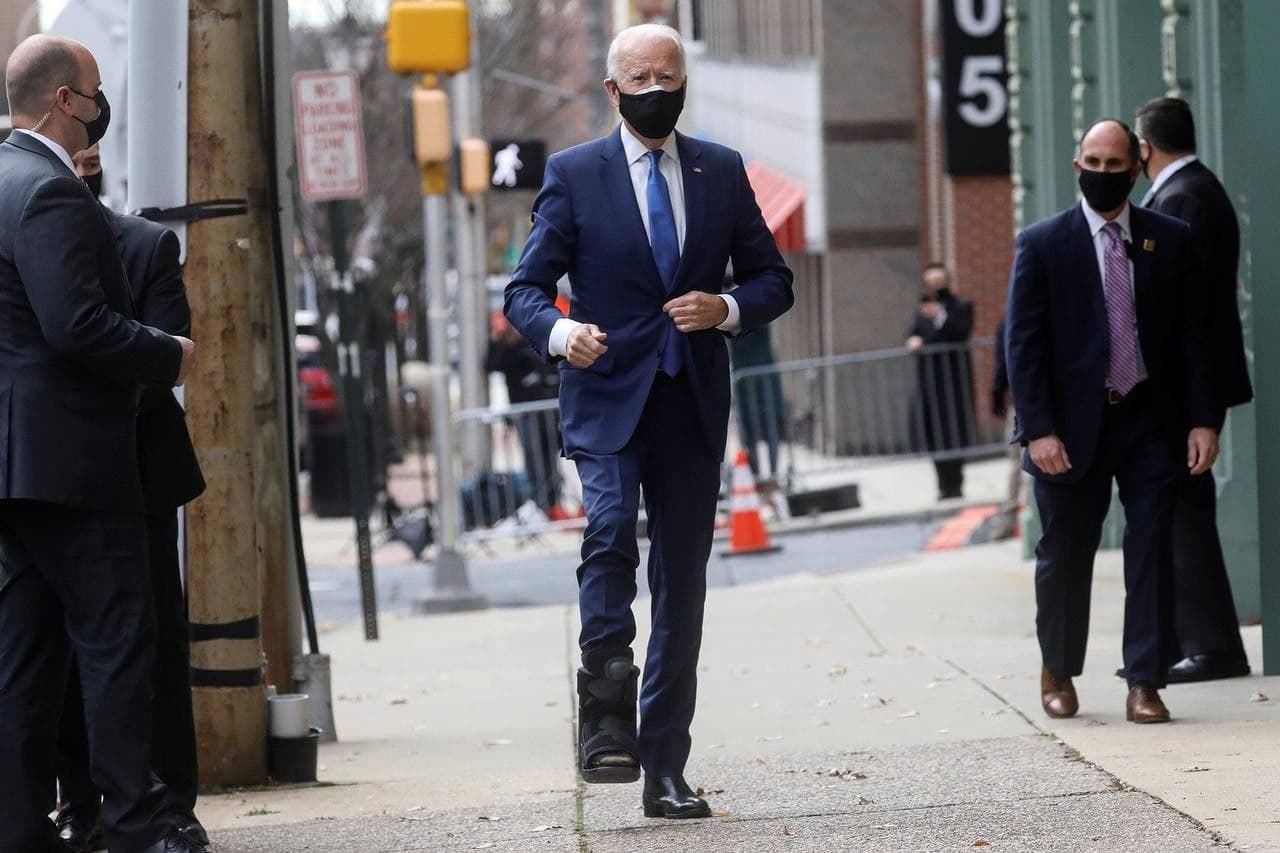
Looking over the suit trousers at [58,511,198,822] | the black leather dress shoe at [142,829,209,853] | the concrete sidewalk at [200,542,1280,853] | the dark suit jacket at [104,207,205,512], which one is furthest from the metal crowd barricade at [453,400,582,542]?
the black leather dress shoe at [142,829,209,853]

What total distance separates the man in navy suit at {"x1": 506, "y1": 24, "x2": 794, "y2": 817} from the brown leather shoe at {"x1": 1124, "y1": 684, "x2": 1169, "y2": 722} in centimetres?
177

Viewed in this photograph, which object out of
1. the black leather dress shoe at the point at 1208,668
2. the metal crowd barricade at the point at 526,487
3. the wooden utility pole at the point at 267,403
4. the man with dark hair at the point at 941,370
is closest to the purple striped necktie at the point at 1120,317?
the black leather dress shoe at the point at 1208,668

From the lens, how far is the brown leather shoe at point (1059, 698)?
7020mm

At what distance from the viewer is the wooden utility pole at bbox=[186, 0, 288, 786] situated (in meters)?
6.59

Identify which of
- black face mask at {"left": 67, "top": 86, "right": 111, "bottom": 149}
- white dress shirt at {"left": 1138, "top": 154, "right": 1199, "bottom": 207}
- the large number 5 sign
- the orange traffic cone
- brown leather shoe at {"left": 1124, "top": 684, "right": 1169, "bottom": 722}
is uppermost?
the large number 5 sign

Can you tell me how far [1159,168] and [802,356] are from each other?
69.8ft

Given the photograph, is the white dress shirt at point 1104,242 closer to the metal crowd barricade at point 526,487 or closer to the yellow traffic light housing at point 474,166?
the metal crowd barricade at point 526,487

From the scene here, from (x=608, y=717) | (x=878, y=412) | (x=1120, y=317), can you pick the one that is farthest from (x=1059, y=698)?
(x=878, y=412)

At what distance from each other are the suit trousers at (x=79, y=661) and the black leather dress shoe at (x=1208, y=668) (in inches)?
157

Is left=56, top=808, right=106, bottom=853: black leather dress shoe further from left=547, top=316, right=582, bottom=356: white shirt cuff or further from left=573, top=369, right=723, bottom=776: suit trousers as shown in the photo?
left=547, top=316, right=582, bottom=356: white shirt cuff

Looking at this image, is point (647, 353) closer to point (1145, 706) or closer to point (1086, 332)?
point (1086, 332)

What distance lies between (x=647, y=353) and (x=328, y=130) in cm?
631

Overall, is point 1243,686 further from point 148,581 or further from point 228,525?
point 148,581

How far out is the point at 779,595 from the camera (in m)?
11.7
